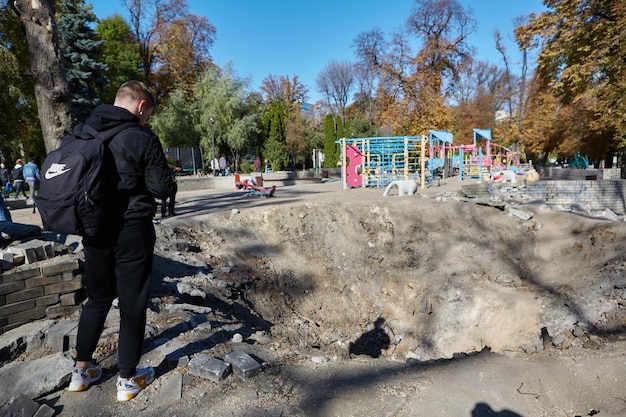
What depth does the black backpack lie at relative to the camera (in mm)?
2113

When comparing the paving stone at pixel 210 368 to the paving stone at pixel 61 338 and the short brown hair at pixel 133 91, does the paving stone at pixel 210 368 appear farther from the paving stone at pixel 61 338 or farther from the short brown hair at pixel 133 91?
the short brown hair at pixel 133 91

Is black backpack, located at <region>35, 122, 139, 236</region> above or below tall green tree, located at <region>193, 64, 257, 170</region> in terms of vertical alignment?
below

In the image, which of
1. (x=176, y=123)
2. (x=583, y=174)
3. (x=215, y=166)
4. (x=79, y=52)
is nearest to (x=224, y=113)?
(x=176, y=123)

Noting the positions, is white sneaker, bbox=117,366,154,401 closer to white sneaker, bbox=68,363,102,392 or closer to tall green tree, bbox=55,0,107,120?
white sneaker, bbox=68,363,102,392

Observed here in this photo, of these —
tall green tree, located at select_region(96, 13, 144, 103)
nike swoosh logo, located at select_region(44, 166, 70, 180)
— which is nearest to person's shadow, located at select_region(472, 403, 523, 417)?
nike swoosh logo, located at select_region(44, 166, 70, 180)

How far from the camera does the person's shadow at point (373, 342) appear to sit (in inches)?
226

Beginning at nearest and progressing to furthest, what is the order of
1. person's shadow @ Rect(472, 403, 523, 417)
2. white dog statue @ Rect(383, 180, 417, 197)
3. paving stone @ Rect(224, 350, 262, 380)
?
person's shadow @ Rect(472, 403, 523, 417)
paving stone @ Rect(224, 350, 262, 380)
white dog statue @ Rect(383, 180, 417, 197)

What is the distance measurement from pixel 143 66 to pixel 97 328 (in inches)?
1264

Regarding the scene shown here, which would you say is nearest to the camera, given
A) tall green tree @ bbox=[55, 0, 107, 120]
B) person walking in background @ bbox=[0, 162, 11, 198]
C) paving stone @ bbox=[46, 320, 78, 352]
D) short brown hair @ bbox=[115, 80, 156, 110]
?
short brown hair @ bbox=[115, 80, 156, 110]

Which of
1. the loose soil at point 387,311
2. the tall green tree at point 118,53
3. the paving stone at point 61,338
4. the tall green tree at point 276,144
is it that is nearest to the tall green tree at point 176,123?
the tall green tree at point 118,53

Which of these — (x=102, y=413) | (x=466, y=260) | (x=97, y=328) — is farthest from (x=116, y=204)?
(x=466, y=260)

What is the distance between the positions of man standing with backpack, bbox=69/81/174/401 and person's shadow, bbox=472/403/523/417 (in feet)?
7.22

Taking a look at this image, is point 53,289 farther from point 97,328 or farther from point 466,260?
point 466,260

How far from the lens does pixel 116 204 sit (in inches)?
88.5
